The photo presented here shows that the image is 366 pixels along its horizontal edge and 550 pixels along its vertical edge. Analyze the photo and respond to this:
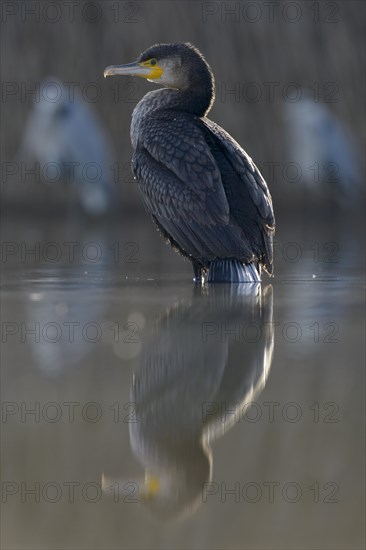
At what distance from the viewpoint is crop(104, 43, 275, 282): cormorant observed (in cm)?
619

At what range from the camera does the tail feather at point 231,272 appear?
247 inches

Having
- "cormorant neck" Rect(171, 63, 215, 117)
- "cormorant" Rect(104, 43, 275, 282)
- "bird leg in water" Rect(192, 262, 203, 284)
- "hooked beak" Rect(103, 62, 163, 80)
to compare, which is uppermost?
"hooked beak" Rect(103, 62, 163, 80)

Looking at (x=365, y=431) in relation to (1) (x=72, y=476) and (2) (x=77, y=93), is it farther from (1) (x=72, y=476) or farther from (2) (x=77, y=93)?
(2) (x=77, y=93)

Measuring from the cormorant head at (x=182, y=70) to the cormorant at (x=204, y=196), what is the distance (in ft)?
0.69

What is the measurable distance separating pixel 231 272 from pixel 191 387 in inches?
111

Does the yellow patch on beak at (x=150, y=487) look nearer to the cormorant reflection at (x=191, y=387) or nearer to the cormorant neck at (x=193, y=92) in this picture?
the cormorant reflection at (x=191, y=387)

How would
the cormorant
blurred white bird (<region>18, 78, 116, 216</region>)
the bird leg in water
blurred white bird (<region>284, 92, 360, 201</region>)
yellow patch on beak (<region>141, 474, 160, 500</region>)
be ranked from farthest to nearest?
blurred white bird (<region>284, 92, 360, 201</region>), blurred white bird (<region>18, 78, 116, 216</region>), the bird leg in water, the cormorant, yellow patch on beak (<region>141, 474, 160, 500</region>)

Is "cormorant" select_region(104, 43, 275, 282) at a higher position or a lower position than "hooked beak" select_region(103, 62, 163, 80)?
lower

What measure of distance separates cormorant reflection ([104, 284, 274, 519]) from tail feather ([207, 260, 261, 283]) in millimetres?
824

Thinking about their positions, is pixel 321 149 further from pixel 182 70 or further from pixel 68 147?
pixel 182 70

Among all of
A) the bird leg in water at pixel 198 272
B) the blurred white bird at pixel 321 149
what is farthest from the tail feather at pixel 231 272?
the blurred white bird at pixel 321 149

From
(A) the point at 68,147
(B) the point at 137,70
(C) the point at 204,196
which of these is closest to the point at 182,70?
(B) the point at 137,70

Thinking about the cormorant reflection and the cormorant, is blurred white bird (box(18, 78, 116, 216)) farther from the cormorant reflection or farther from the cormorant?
the cormorant reflection

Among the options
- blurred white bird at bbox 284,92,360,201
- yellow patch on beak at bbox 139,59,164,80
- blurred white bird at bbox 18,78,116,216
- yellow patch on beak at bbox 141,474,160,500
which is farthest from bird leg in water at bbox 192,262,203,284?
blurred white bird at bbox 284,92,360,201
